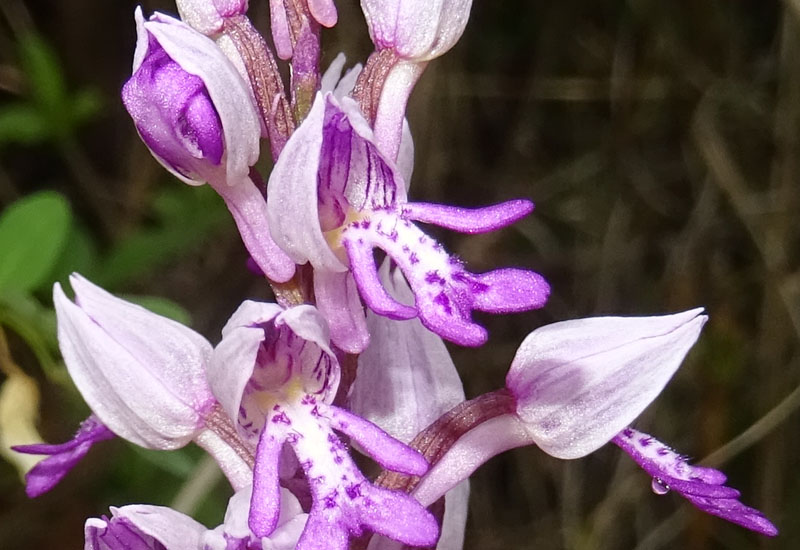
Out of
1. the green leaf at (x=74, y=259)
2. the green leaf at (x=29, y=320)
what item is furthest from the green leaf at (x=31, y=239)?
the green leaf at (x=74, y=259)

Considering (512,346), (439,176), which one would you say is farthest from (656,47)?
(512,346)

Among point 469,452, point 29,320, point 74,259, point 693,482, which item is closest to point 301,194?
point 469,452

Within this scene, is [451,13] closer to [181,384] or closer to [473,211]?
[473,211]

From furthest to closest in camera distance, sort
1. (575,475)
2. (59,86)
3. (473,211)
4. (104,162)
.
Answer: (104,162), (575,475), (59,86), (473,211)

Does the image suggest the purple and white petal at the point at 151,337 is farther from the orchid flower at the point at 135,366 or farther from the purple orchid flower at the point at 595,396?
the purple orchid flower at the point at 595,396

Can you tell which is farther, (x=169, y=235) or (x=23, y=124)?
(x=23, y=124)

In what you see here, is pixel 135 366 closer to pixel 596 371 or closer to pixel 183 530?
pixel 183 530
